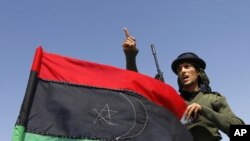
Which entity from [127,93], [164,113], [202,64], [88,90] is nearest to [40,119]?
[88,90]

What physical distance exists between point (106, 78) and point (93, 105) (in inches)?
23.8

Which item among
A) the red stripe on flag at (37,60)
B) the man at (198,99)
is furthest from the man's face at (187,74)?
the red stripe on flag at (37,60)

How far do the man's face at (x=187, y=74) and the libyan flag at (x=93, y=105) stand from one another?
57cm

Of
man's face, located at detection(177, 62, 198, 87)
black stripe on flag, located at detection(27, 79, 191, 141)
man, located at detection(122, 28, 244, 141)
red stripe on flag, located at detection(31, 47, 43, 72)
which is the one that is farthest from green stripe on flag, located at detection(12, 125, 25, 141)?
man's face, located at detection(177, 62, 198, 87)

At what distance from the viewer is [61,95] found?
5.59 meters

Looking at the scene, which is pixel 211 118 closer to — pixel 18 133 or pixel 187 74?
pixel 187 74

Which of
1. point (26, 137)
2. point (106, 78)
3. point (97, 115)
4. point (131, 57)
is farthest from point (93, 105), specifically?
point (131, 57)

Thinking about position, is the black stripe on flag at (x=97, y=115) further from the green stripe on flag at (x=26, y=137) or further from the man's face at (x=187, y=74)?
the man's face at (x=187, y=74)

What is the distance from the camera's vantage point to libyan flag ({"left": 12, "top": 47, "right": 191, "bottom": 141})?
5309mm

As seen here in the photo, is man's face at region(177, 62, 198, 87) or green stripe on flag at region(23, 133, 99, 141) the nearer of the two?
green stripe on flag at region(23, 133, 99, 141)

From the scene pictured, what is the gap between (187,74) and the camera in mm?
7016

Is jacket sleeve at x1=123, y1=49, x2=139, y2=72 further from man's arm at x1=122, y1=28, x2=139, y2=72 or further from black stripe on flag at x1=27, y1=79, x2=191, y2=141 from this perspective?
black stripe on flag at x1=27, y1=79, x2=191, y2=141

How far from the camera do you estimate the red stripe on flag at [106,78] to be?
5832 millimetres

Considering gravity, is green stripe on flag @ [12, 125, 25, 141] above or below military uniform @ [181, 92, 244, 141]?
below
